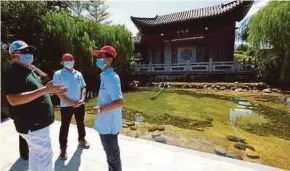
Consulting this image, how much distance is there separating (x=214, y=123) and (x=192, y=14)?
49.9 feet

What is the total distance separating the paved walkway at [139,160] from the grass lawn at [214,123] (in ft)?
2.72

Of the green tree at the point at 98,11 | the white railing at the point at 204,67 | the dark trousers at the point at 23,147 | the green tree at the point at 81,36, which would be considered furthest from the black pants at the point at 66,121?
the green tree at the point at 98,11

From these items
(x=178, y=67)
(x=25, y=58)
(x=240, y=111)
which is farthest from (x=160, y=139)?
(x=178, y=67)

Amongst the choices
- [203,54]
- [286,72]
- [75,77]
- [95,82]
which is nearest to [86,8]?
[203,54]

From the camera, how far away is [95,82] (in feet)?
39.9

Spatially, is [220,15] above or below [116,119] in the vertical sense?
above

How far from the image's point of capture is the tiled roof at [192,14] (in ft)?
57.4

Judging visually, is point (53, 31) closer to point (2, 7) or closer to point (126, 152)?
point (2, 7)

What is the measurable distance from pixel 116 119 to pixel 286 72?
12298 millimetres

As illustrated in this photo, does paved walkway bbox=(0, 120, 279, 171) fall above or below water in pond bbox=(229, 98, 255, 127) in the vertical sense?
above

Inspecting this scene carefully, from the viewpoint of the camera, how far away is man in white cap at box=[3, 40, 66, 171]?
2.40 m

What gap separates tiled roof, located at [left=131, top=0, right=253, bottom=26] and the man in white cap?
56.7 feet

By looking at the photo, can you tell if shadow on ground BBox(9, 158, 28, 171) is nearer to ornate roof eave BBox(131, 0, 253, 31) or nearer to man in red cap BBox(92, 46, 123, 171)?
man in red cap BBox(92, 46, 123, 171)

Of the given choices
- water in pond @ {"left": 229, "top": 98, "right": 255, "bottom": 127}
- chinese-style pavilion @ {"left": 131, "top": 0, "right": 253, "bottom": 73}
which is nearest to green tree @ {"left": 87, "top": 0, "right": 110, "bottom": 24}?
chinese-style pavilion @ {"left": 131, "top": 0, "right": 253, "bottom": 73}
